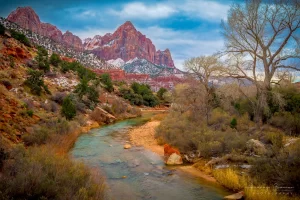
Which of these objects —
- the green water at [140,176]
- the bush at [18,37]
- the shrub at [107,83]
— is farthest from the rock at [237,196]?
the shrub at [107,83]

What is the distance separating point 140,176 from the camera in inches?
354

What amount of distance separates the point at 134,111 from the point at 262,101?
2545 cm

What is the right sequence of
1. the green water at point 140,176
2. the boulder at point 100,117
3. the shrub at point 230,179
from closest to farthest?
1. the green water at point 140,176
2. the shrub at point 230,179
3. the boulder at point 100,117

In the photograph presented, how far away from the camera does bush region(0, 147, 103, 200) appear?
417cm

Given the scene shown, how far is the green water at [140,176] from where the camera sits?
722cm

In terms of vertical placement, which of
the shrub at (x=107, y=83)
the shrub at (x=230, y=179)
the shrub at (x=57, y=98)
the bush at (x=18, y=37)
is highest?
the bush at (x=18, y=37)

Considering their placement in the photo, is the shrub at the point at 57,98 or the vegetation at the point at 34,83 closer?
the vegetation at the point at 34,83

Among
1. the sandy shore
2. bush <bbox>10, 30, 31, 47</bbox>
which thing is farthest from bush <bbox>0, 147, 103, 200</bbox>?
bush <bbox>10, 30, 31, 47</bbox>

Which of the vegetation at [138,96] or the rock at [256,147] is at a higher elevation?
the vegetation at [138,96]

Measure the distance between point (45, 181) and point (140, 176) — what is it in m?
4.85

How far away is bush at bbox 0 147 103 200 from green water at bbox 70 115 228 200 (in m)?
1.29

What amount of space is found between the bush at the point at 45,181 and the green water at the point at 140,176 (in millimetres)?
1294

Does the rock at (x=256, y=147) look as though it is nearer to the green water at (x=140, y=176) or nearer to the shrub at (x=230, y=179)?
the shrub at (x=230, y=179)

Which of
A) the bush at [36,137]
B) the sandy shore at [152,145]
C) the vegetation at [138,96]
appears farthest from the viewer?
the vegetation at [138,96]
